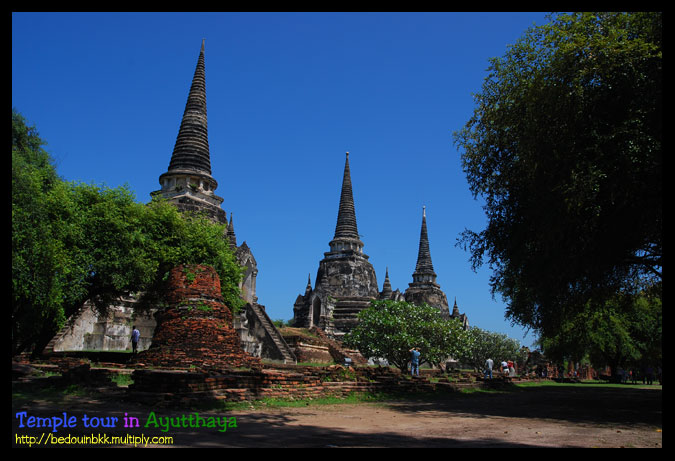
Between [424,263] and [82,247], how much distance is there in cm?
4065

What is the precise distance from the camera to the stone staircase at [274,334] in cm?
2469

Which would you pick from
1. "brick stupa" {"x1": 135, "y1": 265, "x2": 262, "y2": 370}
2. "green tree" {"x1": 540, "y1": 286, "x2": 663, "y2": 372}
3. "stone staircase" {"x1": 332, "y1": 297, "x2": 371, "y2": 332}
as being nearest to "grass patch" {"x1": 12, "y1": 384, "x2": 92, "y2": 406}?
"brick stupa" {"x1": 135, "y1": 265, "x2": 262, "y2": 370}

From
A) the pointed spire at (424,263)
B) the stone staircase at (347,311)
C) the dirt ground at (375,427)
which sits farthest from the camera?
the pointed spire at (424,263)

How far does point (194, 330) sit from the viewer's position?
13.9 metres

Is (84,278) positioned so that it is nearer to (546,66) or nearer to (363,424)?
(363,424)

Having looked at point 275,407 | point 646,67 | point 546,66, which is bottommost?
point 275,407

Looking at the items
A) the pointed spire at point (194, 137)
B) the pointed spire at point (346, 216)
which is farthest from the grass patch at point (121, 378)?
the pointed spire at point (346, 216)

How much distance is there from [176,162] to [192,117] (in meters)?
3.33

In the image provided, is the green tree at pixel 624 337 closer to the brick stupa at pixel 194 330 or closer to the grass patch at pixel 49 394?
the brick stupa at pixel 194 330

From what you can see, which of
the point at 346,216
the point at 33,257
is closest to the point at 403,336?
the point at 33,257

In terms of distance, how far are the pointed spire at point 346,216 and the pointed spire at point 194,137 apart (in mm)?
16336

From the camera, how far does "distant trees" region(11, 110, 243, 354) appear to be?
12.6 metres
